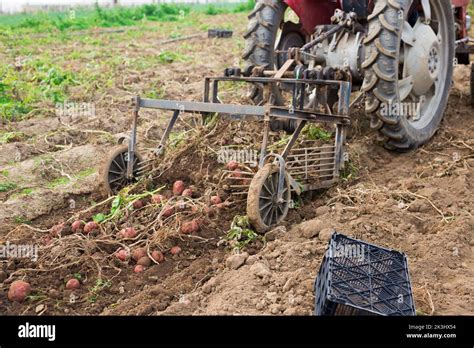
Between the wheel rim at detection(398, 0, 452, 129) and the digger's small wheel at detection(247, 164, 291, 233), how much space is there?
167cm

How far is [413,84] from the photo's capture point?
6305 millimetres

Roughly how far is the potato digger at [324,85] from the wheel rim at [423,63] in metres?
0.01

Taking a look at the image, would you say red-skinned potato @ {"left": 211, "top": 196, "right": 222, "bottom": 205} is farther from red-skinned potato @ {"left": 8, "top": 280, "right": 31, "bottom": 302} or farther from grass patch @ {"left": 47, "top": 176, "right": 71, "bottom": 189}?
grass patch @ {"left": 47, "top": 176, "right": 71, "bottom": 189}

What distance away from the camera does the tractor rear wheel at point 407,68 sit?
561 centimetres

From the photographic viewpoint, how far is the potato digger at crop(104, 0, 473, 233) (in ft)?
16.4

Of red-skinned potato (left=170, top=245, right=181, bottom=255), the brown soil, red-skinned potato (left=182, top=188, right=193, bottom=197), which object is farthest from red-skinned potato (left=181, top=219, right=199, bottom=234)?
red-skinned potato (left=182, top=188, right=193, bottom=197)

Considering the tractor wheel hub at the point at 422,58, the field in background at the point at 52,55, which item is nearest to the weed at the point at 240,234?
the tractor wheel hub at the point at 422,58

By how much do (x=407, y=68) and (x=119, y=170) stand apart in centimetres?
292

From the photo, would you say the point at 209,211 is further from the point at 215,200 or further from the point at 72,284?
the point at 72,284

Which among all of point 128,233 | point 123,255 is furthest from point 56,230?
point 123,255

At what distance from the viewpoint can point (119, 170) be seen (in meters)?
5.73

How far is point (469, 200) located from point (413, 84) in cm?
156
